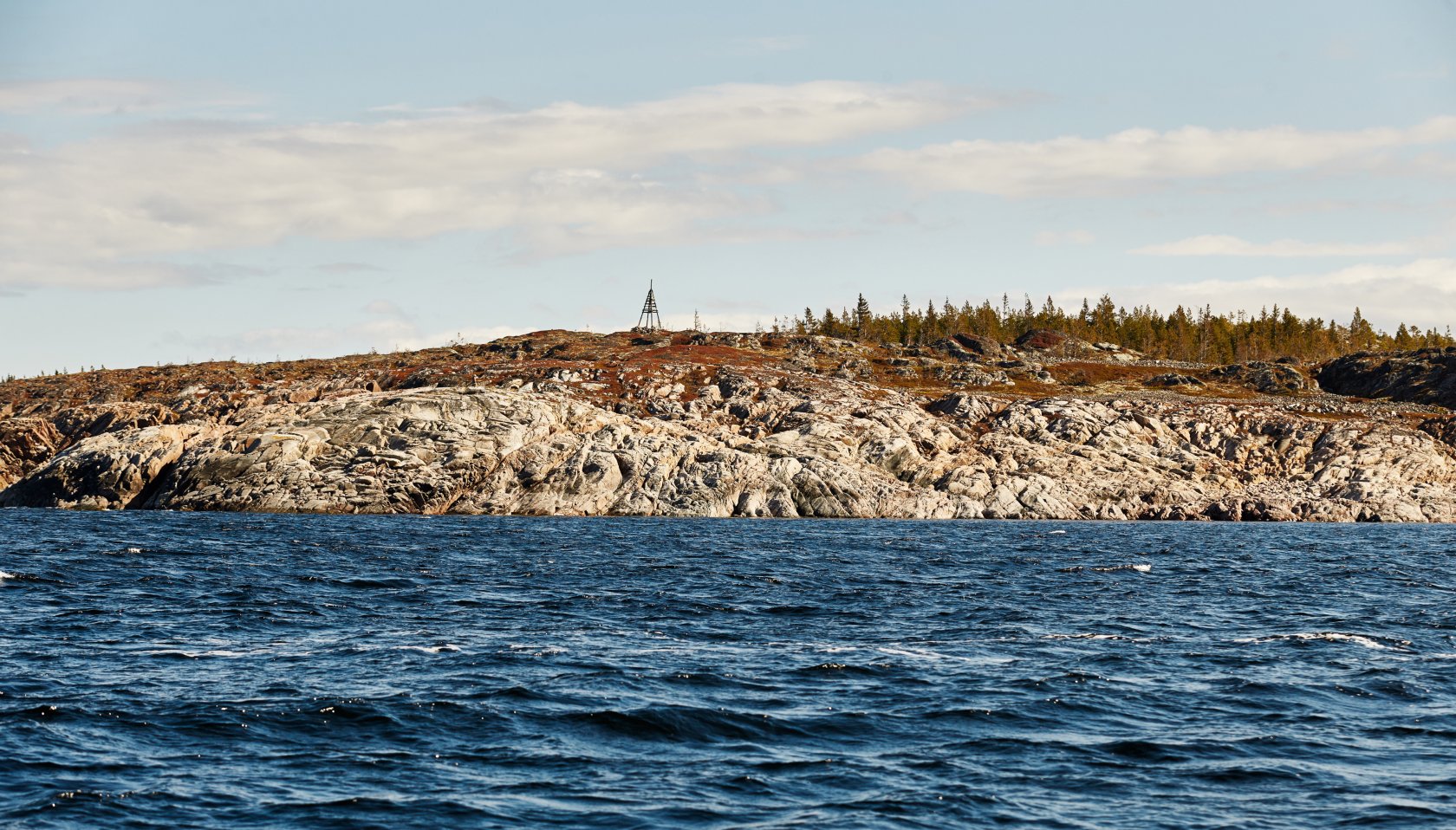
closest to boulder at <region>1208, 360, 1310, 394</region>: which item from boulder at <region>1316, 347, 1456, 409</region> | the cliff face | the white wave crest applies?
boulder at <region>1316, 347, 1456, 409</region>

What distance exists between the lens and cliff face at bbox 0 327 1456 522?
122 metres

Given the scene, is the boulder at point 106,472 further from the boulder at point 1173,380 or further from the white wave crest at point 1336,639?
the boulder at point 1173,380

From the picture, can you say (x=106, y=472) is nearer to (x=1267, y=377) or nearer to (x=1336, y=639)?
(x=1336, y=639)

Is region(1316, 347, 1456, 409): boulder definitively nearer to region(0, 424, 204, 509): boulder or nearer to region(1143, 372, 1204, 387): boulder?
region(1143, 372, 1204, 387): boulder

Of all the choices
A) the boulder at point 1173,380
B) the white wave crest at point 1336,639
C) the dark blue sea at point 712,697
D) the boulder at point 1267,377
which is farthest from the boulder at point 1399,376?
the white wave crest at point 1336,639

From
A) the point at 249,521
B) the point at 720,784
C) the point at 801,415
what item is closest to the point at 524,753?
the point at 720,784

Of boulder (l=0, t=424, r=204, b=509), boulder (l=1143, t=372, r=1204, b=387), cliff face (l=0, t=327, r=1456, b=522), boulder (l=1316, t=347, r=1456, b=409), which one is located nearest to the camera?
cliff face (l=0, t=327, r=1456, b=522)

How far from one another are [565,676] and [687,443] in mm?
94952

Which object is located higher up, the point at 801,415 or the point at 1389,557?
the point at 801,415

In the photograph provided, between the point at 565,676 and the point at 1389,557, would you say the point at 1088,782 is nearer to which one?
the point at 565,676

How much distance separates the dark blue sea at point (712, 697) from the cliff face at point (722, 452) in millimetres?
60424

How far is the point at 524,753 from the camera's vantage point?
82.6 feet

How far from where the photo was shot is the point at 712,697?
99.6 ft

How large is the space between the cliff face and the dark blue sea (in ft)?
198
